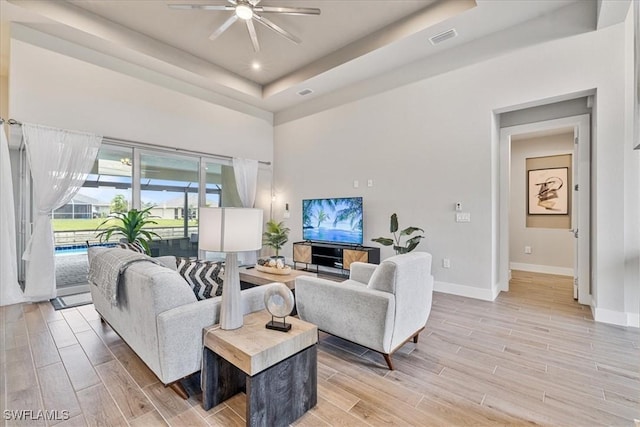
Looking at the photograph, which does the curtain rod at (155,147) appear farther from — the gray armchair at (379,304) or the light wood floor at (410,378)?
the gray armchair at (379,304)

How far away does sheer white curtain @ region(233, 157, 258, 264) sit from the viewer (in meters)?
5.86

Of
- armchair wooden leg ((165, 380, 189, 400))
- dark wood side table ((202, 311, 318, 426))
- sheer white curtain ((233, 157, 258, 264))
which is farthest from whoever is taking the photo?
sheer white curtain ((233, 157, 258, 264))

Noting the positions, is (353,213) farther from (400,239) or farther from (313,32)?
(313,32)

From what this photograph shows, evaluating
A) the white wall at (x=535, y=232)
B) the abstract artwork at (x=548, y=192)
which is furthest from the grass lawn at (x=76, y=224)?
the abstract artwork at (x=548, y=192)

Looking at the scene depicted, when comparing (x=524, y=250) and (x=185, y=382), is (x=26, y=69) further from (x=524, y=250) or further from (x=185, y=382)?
(x=524, y=250)

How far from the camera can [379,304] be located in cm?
202

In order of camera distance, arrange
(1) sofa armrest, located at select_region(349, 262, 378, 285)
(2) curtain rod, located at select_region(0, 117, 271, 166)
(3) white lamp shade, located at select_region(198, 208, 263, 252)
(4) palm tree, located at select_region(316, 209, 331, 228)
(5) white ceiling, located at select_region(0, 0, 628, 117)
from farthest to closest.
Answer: (4) palm tree, located at select_region(316, 209, 331, 228), (2) curtain rod, located at select_region(0, 117, 271, 166), (5) white ceiling, located at select_region(0, 0, 628, 117), (1) sofa armrest, located at select_region(349, 262, 378, 285), (3) white lamp shade, located at select_region(198, 208, 263, 252)

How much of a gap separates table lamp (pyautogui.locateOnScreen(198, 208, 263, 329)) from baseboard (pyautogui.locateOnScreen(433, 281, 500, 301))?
11.0 ft

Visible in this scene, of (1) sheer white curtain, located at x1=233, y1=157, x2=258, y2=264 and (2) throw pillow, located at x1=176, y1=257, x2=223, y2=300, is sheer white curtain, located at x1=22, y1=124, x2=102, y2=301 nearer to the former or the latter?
(1) sheer white curtain, located at x1=233, y1=157, x2=258, y2=264

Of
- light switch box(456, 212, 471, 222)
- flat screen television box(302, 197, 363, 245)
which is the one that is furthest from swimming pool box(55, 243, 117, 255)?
light switch box(456, 212, 471, 222)

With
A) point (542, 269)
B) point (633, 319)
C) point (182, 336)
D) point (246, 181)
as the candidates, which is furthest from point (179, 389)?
point (542, 269)

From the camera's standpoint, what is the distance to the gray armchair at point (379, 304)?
6.67 feet

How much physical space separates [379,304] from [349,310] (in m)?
0.29

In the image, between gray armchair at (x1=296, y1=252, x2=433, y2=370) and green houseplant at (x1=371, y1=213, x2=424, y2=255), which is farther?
green houseplant at (x1=371, y1=213, x2=424, y2=255)
